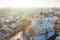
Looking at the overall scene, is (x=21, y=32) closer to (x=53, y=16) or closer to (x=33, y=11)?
(x=33, y=11)

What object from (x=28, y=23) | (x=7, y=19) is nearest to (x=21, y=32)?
(x=28, y=23)

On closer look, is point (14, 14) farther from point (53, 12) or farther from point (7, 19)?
point (53, 12)

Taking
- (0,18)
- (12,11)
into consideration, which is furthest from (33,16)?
(0,18)
